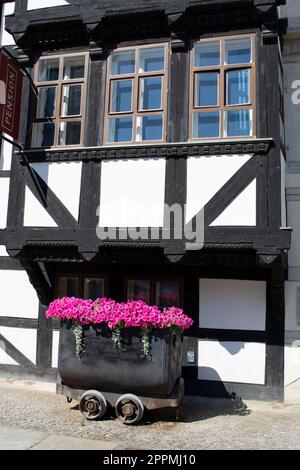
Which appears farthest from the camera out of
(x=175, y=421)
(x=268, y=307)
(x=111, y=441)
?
(x=268, y=307)

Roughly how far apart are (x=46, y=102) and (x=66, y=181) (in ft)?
5.50

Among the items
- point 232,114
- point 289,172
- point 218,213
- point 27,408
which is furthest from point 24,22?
point 27,408

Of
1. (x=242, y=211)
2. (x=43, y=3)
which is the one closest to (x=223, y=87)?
(x=242, y=211)

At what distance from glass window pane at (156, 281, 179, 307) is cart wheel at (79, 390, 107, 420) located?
7.21 ft

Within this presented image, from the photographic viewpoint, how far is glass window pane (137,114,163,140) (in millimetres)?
7652

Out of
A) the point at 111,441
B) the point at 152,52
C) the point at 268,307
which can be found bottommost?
the point at 111,441

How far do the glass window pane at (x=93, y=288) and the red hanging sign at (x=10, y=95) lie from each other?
9.38ft

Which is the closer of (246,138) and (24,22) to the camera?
(246,138)

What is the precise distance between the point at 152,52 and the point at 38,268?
423 cm

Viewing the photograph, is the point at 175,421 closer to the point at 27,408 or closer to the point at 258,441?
the point at 258,441

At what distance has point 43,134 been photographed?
830 centimetres

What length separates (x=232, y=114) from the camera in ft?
24.3

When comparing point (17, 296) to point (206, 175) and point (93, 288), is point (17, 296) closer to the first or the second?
point (93, 288)

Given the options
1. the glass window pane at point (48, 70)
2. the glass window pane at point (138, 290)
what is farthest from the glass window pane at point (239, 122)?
the glass window pane at point (48, 70)
